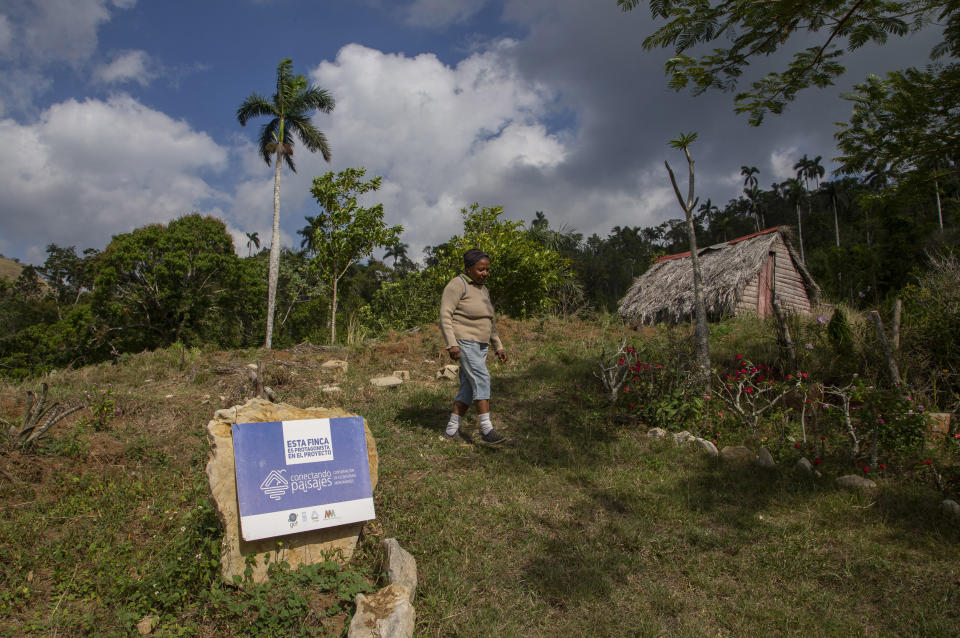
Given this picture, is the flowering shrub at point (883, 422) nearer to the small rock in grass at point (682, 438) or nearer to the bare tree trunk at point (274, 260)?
the small rock in grass at point (682, 438)

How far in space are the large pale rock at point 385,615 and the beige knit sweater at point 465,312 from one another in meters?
2.60

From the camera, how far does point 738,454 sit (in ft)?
16.1

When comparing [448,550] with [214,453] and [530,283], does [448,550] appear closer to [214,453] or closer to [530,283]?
[214,453]

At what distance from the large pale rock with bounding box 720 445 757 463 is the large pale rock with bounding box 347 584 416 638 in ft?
11.8

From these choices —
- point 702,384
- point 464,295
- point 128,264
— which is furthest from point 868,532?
point 128,264

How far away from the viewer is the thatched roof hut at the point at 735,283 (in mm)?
14672

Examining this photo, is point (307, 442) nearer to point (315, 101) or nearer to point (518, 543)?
point (518, 543)

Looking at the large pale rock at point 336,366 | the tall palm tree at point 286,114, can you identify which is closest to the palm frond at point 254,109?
the tall palm tree at point 286,114

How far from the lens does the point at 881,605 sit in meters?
2.74

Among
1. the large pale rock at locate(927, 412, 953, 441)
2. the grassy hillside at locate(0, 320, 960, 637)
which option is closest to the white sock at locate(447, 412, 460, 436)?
the grassy hillside at locate(0, 320, 960, 637)

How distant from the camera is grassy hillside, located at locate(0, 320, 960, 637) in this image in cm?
259

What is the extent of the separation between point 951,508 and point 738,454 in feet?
5.10

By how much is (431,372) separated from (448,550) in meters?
5.73

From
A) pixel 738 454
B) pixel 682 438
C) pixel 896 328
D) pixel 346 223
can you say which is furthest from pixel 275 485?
pixel 346 223
